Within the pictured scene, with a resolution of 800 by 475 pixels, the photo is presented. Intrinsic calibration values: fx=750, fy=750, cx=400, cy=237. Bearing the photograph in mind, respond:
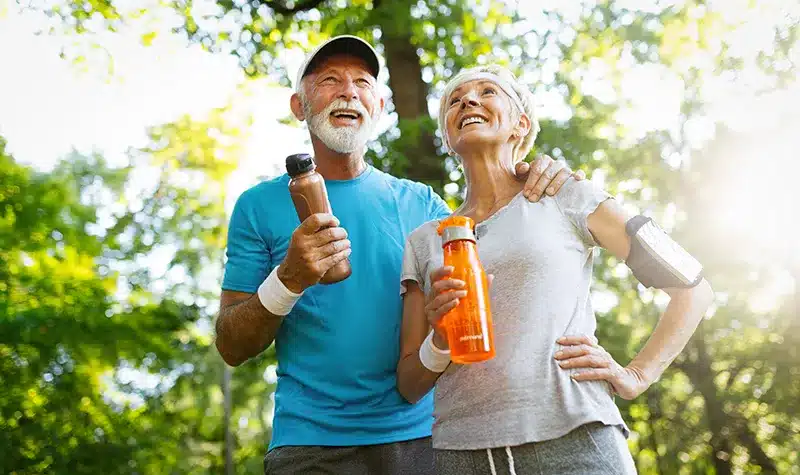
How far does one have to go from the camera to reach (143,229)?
1867cm

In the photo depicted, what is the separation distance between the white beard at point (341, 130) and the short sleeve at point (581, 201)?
1.13 m

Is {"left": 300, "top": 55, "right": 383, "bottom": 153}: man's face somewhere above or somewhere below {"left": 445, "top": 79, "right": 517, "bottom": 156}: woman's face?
above

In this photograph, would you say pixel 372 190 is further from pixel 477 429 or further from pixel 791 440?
pixel 791 440

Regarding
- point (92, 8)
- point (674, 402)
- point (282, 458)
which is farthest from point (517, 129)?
point (674, 402)

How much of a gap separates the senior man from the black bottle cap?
0.57 feet

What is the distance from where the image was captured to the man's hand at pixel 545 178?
2.52m

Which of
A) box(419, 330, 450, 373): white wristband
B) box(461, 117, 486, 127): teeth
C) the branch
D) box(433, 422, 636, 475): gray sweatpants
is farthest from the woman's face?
the branch

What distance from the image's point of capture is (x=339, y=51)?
3.46 meters

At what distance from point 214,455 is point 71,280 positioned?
14821 millimetres

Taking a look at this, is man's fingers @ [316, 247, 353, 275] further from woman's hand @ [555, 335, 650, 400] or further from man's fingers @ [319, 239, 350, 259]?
woman's hand @ [555, 335, 650, 400]

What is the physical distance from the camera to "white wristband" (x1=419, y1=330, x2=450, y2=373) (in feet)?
7.93

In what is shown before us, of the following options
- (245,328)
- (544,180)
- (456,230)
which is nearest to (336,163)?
(245,328)

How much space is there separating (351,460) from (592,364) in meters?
1.09

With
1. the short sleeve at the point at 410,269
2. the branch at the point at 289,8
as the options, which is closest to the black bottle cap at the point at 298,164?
the short sleeve at the point at 410,269
